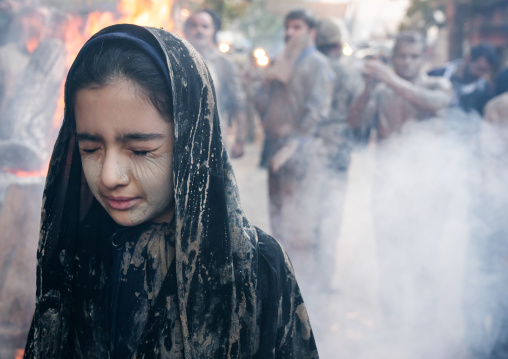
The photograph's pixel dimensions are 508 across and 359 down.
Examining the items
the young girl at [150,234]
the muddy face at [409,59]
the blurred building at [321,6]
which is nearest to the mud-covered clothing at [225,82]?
the muddy face at [409,59]

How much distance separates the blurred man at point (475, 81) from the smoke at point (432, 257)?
0.33 meters

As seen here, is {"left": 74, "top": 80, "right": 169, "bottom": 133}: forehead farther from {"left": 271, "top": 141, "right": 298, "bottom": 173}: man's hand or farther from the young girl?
{"left": 271, "top": 141, "right": 298, "bottom": 173}: man's hand

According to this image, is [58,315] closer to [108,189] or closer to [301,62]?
[108,189]

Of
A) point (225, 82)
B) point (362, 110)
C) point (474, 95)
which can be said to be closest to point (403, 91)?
point (362, 110)

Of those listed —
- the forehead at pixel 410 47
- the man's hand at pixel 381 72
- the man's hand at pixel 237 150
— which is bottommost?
the man's hand at pixel 237 150

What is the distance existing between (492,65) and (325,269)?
299 cm

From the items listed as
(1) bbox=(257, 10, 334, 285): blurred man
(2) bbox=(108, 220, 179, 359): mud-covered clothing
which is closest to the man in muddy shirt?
(1) bbox=(257, 10, 334, 285): blurred man

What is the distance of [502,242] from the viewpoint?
373 centimetres

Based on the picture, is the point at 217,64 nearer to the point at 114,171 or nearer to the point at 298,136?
the point at 298,136

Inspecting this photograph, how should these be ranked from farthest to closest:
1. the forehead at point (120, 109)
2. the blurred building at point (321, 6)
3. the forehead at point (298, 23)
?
1. the blurred building at point (321, 6)
2. the forehead at point (298, 23)
3. the forehead at point (120, 109)

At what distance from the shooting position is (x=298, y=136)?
15.2 ft

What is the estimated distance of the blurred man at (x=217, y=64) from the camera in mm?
4859

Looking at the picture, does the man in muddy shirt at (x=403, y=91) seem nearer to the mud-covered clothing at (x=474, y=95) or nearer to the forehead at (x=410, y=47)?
the forehead at (x=410, y=47)

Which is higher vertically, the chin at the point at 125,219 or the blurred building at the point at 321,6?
the blurred building at the point at 321,6
